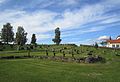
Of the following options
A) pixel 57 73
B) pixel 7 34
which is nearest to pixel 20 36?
pixel 7 34

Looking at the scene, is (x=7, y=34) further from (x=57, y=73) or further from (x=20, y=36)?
(x=57, y=73)

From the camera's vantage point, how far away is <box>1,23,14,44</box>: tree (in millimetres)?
122812

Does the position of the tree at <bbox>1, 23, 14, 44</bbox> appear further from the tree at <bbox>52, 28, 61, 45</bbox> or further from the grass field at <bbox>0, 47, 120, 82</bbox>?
the grass field at <bbox>0, 47, 120, 82</bbox>

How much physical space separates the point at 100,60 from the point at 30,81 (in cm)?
2603

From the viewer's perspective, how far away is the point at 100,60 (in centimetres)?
4897

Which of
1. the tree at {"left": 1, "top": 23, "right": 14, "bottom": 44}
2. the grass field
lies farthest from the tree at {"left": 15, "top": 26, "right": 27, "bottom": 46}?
the grass field

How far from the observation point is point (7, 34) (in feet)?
405

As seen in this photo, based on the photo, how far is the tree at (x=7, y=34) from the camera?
122812mm

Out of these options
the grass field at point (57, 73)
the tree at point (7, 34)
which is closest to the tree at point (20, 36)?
the tree at point (7, 34)

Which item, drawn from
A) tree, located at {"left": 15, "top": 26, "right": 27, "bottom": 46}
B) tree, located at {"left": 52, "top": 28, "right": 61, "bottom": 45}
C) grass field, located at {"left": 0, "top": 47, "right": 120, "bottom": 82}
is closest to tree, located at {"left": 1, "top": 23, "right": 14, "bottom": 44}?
tree, located at {"left": 15, "top": 26, "right": 27, "bottom": 46}

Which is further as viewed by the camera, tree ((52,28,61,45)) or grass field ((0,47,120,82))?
tree ((52,28,61,45))

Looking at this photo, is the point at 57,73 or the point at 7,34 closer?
the point at 57,73

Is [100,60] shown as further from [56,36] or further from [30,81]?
[56,36]

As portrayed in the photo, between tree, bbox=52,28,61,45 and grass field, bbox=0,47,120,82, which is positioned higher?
tree, bbox=52,28,61,45
